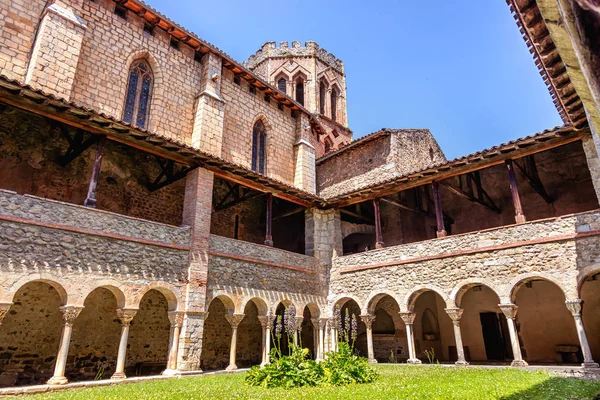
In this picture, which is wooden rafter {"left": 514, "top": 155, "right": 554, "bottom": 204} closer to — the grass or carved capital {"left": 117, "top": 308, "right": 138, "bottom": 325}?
the grass

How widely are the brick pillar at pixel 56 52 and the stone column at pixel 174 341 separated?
7746 millimetres

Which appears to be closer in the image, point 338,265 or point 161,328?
point 161,328

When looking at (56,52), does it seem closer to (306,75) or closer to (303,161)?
(303,161)

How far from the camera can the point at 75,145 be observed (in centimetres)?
1150


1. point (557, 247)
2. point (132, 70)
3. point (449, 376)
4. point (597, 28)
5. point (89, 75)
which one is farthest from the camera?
point (132, 70)

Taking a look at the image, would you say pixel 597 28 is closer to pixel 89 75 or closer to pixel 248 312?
pixel 89 75

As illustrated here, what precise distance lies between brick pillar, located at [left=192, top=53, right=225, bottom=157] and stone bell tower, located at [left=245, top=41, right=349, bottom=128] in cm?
1472

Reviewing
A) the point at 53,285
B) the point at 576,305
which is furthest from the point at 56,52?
the point at 576,305

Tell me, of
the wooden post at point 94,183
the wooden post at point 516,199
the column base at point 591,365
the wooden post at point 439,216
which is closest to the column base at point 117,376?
the wooden post at point 94,183

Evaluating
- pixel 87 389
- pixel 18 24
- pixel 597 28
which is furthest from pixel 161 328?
pixel 597 28

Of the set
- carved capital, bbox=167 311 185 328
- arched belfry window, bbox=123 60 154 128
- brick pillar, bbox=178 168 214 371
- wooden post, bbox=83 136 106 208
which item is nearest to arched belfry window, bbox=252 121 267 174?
arched belfry window, bbox=123 60 154 128

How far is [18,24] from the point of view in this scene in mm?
12414

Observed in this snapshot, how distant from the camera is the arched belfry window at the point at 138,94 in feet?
49.5

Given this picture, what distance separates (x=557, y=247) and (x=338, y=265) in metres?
7.77
